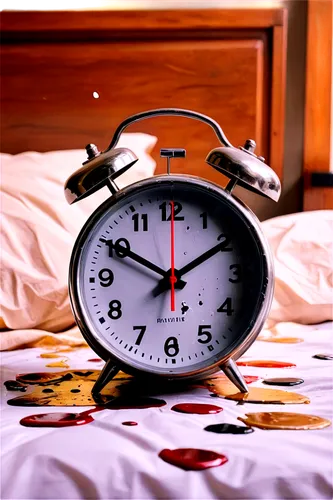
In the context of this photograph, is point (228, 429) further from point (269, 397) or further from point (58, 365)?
point (58, 365)

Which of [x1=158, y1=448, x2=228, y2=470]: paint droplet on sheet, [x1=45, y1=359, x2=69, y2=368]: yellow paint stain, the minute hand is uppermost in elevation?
the minute hand

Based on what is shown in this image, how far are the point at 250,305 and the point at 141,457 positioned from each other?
0.35m

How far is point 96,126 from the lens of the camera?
211 cm

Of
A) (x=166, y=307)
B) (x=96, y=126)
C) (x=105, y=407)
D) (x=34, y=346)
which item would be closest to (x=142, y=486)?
(x=105, y=407)

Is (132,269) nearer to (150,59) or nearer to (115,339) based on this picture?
(115,339)

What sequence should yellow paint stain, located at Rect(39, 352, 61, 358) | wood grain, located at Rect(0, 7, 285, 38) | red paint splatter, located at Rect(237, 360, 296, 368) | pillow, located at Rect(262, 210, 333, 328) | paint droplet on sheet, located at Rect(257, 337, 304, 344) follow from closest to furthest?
red paint splatter, located at Rect(237, 360, 296, 368) → yellow paint stain, located at Rect(39, 352, 61, 358) → paint droplet on sheet, located at Rect(257, 337, 304, 344) → pillow, located at Rect(262, 210, 333, 328) → wood grain, located at Rect(0, 7, 285, 38)

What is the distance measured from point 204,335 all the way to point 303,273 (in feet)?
2.24

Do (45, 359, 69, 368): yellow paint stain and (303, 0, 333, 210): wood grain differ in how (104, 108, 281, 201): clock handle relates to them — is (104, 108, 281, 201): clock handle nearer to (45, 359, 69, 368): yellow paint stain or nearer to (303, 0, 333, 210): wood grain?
(45, 359, 69, 368): yellow paint stain

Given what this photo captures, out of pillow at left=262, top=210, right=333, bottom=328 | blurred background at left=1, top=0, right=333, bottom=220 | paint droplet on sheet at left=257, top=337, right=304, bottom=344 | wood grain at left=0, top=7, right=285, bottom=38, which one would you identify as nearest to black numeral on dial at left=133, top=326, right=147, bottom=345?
paint droplet on sheet at left=257, top=337, right=304, bottom=344

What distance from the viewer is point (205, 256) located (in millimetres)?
934

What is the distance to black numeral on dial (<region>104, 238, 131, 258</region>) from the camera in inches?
36.8

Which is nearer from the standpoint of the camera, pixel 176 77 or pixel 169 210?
pixel 169 210

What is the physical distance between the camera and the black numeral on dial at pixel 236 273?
0.94 m

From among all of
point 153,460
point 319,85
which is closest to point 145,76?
point 319,85
